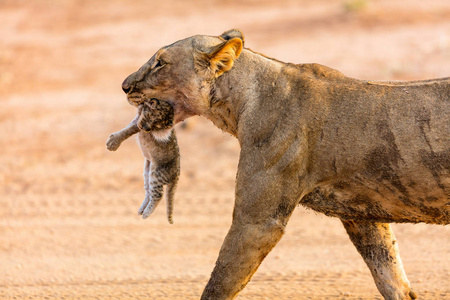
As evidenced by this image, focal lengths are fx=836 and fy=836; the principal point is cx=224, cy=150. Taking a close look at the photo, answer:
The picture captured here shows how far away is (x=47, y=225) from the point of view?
380 inches

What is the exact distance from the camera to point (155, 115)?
5.76m

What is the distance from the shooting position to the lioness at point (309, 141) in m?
5.11

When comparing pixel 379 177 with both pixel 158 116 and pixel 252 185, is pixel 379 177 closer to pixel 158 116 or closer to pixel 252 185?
pixel 252 185

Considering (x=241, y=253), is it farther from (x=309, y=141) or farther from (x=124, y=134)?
(x=124, y=134)

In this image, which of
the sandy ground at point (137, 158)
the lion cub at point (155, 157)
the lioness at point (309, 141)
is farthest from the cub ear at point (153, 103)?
the sandy ground at point (137, 158)

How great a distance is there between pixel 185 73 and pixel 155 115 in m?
0.39

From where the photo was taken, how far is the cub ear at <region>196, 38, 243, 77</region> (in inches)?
213

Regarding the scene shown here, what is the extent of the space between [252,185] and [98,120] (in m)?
9.06

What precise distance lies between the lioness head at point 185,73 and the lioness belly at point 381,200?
101 cm

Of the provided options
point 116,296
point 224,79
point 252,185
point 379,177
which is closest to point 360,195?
point 379,177

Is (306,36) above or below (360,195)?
above

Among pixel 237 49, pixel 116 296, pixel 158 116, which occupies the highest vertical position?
pixel 237 49

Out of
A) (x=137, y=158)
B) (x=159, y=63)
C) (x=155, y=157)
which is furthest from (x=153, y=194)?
(x=137, y=158)

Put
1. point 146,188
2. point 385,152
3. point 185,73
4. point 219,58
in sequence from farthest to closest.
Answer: point 146,188 < point 185,73 < point 219,58 < point 385,152
